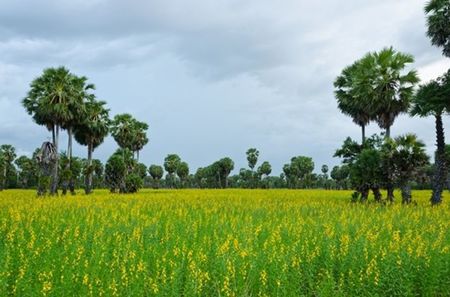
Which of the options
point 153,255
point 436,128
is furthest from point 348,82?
point 153,255

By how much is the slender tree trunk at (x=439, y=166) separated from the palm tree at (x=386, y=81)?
5766 millimetres

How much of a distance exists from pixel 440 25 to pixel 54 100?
35909 mm

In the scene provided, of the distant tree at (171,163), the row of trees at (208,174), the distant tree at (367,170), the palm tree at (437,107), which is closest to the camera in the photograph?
the palm tree at (437,107)

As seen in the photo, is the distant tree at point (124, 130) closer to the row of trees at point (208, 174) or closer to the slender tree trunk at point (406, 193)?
the row of trees at point (208, 174)

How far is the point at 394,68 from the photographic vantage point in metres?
35.2

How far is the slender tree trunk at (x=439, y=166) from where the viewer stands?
94.9 feet

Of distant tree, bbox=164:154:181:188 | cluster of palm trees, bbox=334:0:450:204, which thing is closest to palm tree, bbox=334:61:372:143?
cluster of palm trees, bbox=334:0:450:204

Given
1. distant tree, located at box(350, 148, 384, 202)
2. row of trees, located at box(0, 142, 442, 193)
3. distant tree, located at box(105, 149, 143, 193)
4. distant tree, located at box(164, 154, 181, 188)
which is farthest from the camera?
distant tree, located at box(164, 154, 181, 188)

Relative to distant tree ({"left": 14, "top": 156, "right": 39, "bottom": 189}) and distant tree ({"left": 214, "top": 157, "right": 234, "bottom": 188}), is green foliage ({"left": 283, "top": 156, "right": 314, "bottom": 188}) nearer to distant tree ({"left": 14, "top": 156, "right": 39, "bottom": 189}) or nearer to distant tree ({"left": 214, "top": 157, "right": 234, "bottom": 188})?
distant tree ({"left": 214, "top": 157, "right": 234, "bottom": 188})

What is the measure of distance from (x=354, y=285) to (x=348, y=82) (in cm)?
4119

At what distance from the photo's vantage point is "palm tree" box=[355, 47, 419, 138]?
3500 centimetres

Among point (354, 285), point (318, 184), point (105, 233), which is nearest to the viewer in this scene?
point (354, 285)

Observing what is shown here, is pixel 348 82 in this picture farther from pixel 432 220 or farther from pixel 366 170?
pixel 432 220

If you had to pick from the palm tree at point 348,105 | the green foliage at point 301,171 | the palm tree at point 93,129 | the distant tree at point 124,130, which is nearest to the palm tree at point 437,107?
the palm tree at point 348,105
